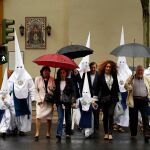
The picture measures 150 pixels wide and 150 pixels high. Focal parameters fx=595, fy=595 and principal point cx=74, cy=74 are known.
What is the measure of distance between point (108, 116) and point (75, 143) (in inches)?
40.6

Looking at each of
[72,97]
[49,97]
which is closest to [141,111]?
[72,97]

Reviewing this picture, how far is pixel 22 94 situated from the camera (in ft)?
45.9

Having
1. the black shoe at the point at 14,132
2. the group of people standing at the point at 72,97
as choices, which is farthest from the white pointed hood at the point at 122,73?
the black shoe at the point at 14,132

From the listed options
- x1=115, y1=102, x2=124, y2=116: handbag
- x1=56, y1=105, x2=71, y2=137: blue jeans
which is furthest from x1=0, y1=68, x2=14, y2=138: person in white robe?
x1=115, y1=102, x2=124, y2=116: handbag

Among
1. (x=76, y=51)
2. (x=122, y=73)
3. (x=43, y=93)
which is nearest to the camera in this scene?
(x=43, y=93)

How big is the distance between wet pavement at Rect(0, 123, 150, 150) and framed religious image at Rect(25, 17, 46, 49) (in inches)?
343

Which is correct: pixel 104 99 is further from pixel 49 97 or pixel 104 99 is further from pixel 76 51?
pixel 76 51

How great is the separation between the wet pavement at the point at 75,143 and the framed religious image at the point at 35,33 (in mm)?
8722

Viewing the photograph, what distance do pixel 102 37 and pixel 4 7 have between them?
4.10m

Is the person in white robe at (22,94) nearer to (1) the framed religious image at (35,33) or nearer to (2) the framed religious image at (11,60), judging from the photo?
(2) the framed religious image at (11,60)

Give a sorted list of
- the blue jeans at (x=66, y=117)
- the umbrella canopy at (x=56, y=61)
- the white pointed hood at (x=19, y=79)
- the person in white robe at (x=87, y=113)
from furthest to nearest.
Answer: the white pointed hood at (x=19, y=79), the person in white robe at (x=87, y=113), the blue jeans at (x=66, y=117), the umbrella canopy at (x=56, y=61)

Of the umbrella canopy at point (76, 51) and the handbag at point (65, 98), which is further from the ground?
the umbrella canopy at point (76, 51)

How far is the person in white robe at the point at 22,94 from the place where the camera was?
45.9 feet

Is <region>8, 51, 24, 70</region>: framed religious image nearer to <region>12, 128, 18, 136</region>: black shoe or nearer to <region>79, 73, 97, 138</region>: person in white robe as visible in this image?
<region>12, 128, 18, 136</region>: black shoe
